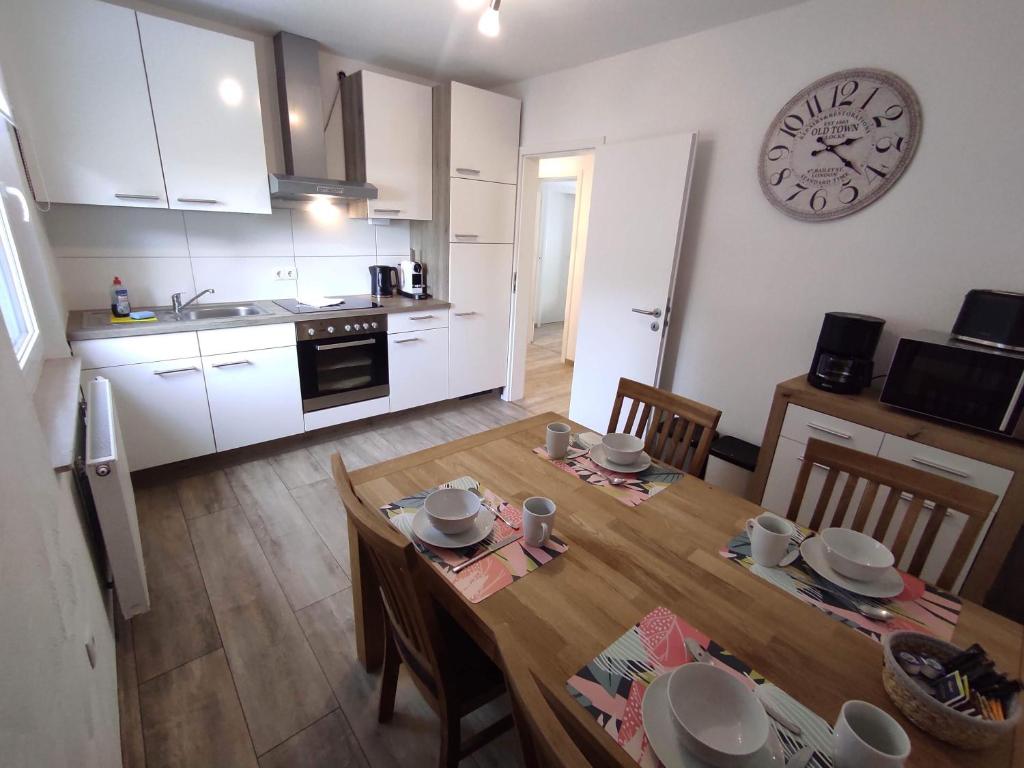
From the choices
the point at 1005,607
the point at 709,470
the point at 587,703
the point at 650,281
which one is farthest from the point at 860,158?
the point at 587,703

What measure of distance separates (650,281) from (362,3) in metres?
2.04

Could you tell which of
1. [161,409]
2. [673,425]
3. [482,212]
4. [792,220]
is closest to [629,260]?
[792,220]

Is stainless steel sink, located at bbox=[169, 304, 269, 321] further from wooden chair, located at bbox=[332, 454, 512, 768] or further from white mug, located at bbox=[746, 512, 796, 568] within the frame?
white mug, located at bbox=[746, 512, 796, 568]

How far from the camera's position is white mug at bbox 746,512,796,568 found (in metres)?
1.03

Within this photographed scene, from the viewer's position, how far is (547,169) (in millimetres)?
5074

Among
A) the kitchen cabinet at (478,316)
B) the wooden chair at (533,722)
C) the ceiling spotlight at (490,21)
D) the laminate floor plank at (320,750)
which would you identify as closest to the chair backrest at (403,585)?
the wooden chair at (533,722)

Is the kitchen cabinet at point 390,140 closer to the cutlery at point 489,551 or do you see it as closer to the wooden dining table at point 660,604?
the wooden dining table at point 660,604

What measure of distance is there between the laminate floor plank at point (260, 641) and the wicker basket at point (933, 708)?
1465 millimetres

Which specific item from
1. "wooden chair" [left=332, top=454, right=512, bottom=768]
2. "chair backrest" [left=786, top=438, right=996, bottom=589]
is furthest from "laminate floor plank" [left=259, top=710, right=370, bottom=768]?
"chair backrest" [left=786, top=438, right=996, bottom=589]

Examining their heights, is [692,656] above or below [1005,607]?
above

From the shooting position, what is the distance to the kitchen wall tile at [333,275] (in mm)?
3191

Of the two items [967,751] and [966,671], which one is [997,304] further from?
[967,751]

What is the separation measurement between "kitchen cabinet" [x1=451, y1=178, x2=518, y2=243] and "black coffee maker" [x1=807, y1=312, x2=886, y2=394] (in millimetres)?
2280

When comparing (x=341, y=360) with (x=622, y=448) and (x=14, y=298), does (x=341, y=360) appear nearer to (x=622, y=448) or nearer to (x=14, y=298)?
(x=14, y=298)
